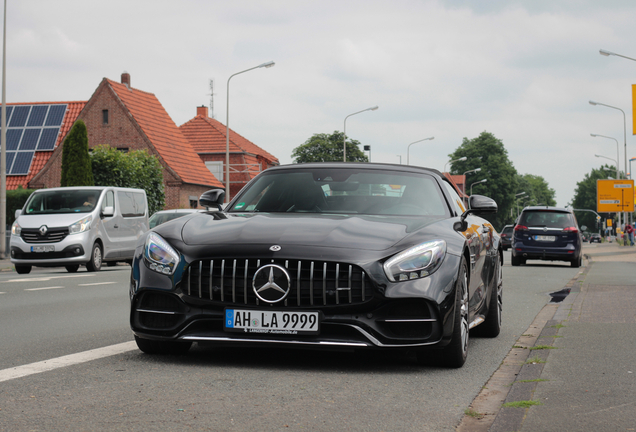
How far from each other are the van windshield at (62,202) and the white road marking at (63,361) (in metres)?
13.6

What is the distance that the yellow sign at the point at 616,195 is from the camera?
65.6 metres

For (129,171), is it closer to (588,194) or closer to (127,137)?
(127,137)

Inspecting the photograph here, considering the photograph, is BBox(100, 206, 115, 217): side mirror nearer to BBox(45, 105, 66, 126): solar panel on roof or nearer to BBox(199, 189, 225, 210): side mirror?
BBox(199, 189, 225, 210): side mirror

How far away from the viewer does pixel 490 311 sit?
7.59 m

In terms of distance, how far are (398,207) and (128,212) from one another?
1623 cm

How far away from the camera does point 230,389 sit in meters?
4.71

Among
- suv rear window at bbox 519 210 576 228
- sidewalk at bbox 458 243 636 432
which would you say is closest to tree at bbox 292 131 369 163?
suv rear window at bbox 519 210 576 228

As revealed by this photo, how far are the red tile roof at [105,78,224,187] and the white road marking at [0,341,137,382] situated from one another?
44778 mm

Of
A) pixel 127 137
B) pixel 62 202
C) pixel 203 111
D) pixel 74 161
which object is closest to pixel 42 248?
pixel 62 202

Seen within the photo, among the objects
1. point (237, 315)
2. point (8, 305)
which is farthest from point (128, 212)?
point (237, 315)

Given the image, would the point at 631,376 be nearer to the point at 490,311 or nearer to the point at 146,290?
the point at 490,311

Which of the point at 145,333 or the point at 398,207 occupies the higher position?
the point at 398,207

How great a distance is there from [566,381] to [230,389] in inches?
82.8

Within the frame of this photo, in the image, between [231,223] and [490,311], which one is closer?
[231,223]
